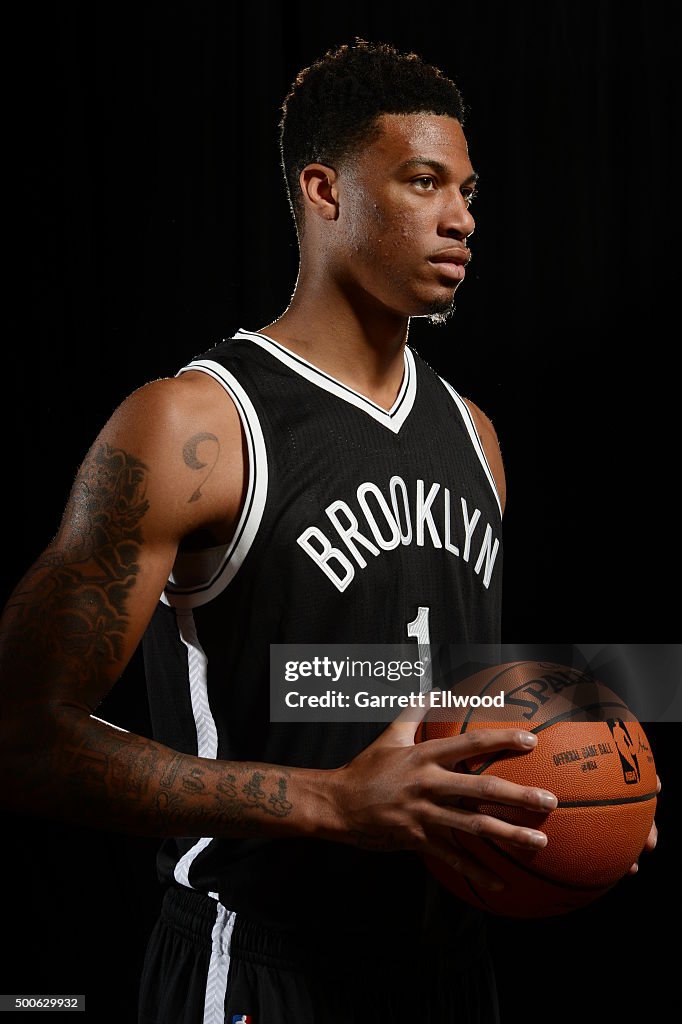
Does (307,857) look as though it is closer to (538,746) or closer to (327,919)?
(327,919)

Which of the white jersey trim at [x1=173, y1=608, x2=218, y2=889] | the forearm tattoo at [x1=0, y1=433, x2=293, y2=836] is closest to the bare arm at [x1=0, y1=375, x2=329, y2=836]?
the forearm tattoo at [x1=0, y1=433, x2=293, y2=836]

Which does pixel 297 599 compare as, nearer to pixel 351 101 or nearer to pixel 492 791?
pixel 492 791

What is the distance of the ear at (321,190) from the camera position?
1.37m

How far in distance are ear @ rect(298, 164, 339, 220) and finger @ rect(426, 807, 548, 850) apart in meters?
0.74

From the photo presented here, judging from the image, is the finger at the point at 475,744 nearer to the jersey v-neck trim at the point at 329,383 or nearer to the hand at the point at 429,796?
the hand at the point at 429,796

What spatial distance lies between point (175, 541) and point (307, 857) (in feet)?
1.19

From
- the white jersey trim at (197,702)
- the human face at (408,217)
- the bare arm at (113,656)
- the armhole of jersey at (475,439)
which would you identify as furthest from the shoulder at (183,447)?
the armhole of jersey at (475,439)

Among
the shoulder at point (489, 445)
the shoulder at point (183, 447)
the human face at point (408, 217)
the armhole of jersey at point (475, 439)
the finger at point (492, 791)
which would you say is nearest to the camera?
the finger at point (492, 791)

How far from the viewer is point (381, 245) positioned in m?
1.31

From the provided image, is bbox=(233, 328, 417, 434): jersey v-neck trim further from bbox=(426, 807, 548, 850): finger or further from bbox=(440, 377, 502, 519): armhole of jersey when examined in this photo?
bbox=(426, 807, 548, 850): finger

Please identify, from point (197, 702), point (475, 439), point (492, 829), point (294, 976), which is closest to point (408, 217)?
point (475, 439)

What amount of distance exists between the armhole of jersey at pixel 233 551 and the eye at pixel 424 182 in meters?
0.34

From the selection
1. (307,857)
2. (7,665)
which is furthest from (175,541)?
(307,857)

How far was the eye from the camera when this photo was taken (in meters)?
1.33
